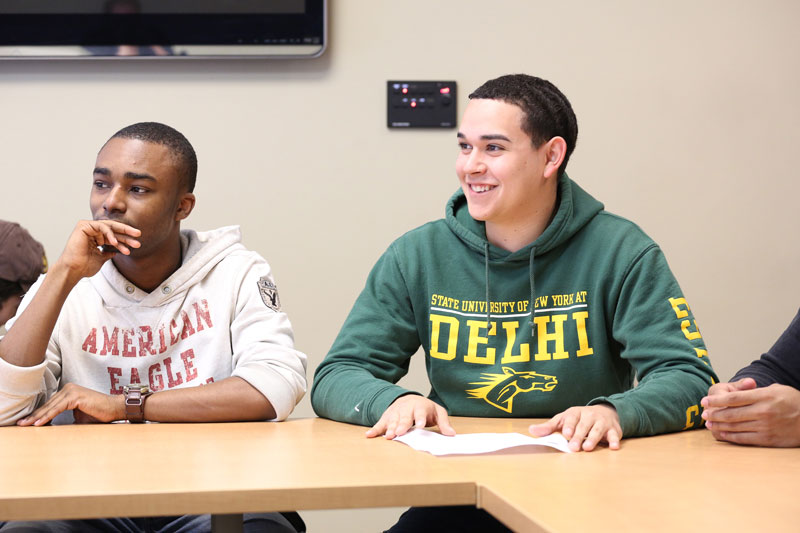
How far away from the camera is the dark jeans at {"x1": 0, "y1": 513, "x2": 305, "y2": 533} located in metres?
1.42

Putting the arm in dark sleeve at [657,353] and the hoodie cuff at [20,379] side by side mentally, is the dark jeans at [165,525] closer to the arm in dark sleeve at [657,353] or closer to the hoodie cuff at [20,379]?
the hoodie cuff at [20,379]

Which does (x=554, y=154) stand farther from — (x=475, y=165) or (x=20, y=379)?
(x=20, y=379)

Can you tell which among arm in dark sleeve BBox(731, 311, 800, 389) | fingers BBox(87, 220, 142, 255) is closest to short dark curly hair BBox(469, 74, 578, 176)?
arm in dark sleeve BBox(731, 311, 800, 389)

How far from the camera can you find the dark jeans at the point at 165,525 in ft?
4.66

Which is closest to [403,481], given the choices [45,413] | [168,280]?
[45,413]

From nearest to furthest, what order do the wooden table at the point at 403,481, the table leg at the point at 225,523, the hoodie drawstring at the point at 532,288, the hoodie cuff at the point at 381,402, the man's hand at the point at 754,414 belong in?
1. the wooden table at the point at 403,481
2. the table leg at the point at 225,523
3. the man's hand at the point at 754,414
4. the hoodie cuff at the point at 381,402
5. the hoodie drawstring at the point at 532,288

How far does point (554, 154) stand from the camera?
6.12 ft

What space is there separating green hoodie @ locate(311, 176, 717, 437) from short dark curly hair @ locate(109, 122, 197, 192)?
0.49 metres

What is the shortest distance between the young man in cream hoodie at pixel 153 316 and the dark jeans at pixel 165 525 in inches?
7.3

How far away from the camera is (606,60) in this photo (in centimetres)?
270

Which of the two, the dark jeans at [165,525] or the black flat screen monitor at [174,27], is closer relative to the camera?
the dark jeans at [165,525]

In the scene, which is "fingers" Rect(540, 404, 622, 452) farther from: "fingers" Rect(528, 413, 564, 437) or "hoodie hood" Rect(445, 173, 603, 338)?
"hoodie hood" Rect(445, 173, 603, 338)

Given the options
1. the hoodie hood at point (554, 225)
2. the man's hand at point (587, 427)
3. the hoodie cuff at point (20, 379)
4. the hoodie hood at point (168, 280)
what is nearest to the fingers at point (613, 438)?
the man's hand at point (587, 427)

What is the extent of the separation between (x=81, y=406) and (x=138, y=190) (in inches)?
19.1
